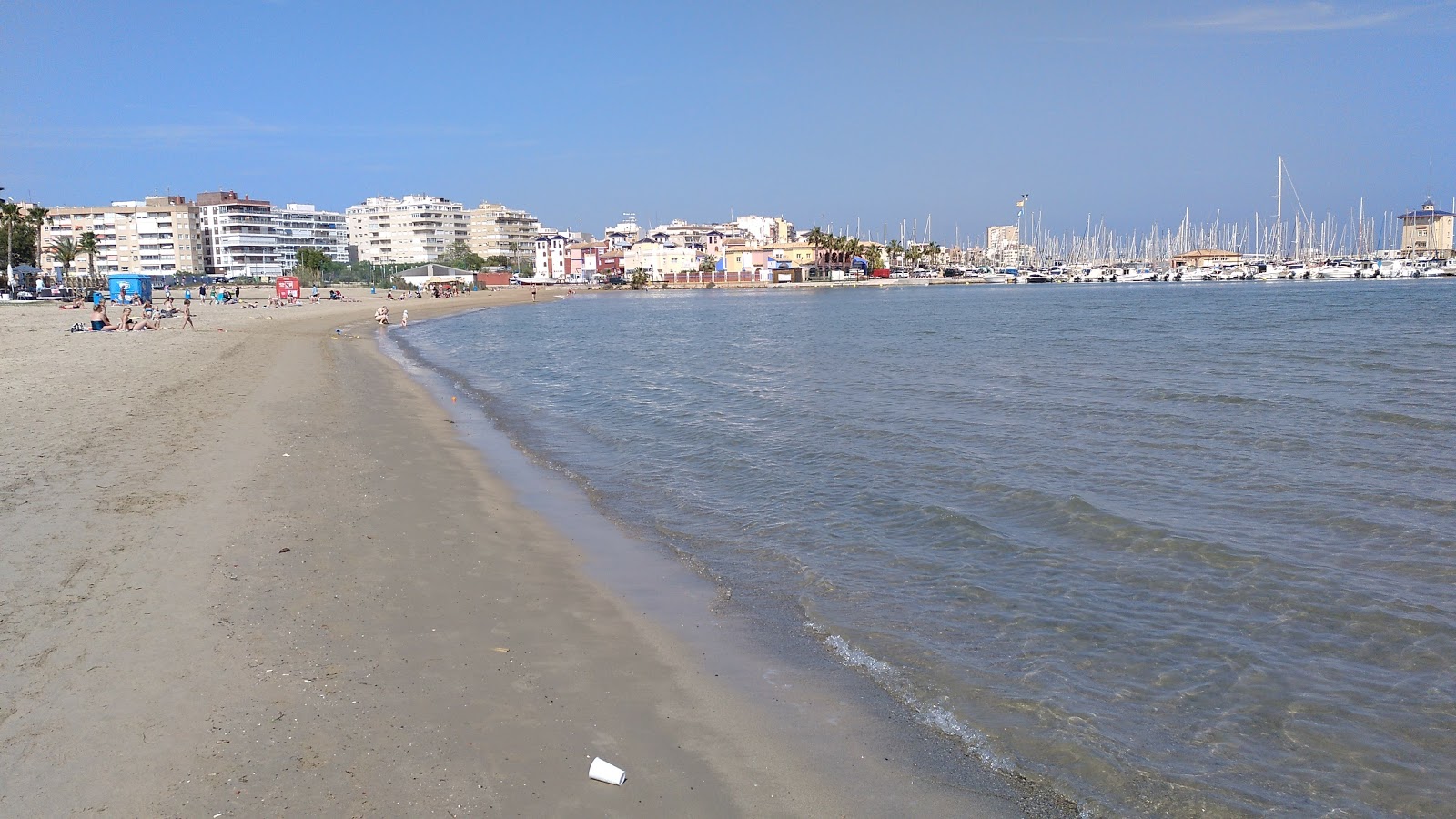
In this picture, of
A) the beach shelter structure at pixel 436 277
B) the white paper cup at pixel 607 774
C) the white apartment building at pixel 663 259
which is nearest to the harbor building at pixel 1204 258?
the white apartment building at pixel 663 259

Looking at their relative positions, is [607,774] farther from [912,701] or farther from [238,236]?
[238,236]

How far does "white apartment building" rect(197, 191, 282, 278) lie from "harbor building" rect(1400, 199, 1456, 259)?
628 feet

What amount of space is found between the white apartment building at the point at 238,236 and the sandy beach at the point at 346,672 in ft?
508

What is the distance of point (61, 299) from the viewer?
64.4 meters

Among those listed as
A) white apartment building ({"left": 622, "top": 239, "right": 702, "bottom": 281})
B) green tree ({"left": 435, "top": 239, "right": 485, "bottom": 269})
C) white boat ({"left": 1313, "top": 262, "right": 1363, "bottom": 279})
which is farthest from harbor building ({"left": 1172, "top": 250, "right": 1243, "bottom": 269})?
green tree ({"left": 435, "top": 239, "right": 485, "bottom": 269})

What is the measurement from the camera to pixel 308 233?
168 m

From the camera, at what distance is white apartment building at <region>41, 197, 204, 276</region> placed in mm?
145250

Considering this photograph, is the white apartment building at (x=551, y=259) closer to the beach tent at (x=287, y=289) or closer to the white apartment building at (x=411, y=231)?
the white apartment building at (x=411, y=231)

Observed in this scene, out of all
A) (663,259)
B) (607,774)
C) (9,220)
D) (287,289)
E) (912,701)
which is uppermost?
(663,259)

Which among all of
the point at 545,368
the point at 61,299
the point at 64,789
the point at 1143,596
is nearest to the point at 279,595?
the point at 64,789

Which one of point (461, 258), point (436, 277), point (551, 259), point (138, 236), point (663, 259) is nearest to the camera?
point (436, 277)

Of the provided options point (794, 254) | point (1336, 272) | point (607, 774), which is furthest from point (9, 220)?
point (1336, 272)

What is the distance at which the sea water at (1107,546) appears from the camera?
5.59m

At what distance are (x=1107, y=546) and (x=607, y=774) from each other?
6.45 m
